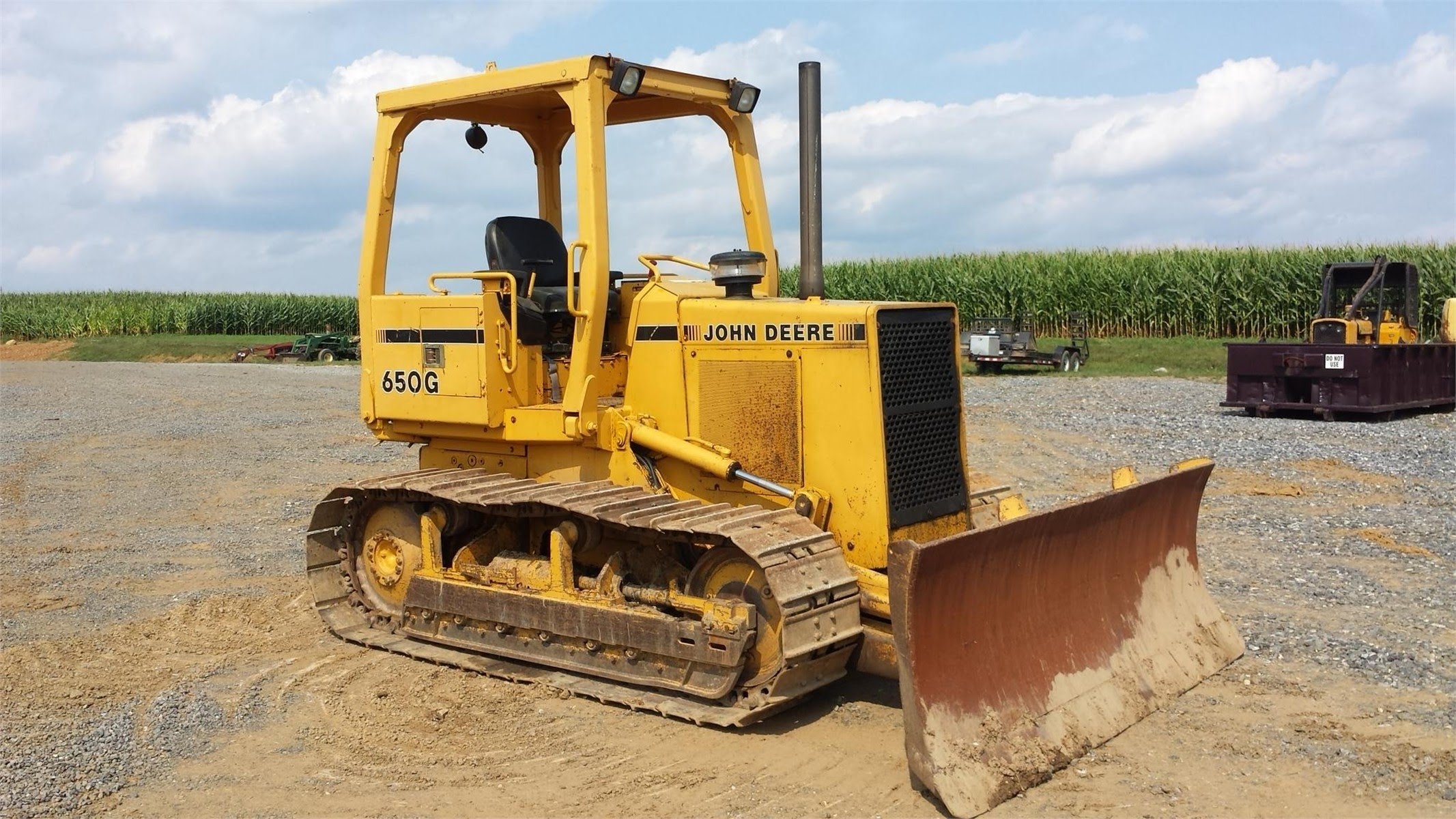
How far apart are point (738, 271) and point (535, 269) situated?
1.45 metres

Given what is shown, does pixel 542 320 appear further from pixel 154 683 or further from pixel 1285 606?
pixel 1285 606

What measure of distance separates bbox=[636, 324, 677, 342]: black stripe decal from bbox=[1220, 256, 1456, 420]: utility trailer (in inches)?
547

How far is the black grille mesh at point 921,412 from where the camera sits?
630 centimetres

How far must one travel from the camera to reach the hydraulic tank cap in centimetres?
690

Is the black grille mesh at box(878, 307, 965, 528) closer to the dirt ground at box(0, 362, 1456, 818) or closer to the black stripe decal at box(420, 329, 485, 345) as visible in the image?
the dirt ground at box(0, 362, 1456, 818)

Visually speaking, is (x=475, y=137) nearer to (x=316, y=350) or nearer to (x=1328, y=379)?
(x=1328, y=379)

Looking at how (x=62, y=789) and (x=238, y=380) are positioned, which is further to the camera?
(x=238, y=380)

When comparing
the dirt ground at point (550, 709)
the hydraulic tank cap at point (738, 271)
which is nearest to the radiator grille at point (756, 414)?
the hydraulic tank cap at point (738, 271)

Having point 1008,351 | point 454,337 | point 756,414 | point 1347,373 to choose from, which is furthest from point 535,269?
point 1008,351

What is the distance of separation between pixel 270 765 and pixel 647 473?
2380 millimetres

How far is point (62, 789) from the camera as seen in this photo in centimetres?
526

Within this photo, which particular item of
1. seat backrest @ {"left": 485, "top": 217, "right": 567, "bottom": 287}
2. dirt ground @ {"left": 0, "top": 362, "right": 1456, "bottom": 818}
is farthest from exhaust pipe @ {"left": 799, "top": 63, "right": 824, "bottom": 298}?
dirt ground @ {"left": 0, "top": 362, "right": 1456, "bottom": 818}

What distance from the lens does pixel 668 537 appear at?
6270 mm

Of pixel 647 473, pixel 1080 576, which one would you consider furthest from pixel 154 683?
pixel 1080 576
